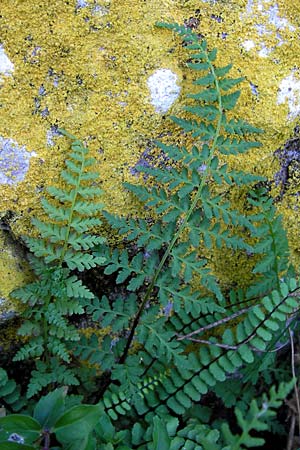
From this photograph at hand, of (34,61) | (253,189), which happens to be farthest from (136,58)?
(253,189)

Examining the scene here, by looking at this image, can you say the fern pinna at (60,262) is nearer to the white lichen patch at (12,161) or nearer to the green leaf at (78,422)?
the white lichen patch at (12,161)

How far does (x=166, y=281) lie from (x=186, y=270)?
5.7 inches

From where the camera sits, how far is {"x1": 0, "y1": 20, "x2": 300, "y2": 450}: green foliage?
99.1 inches

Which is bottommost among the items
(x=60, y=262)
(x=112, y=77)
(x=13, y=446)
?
(x=13, y=446)

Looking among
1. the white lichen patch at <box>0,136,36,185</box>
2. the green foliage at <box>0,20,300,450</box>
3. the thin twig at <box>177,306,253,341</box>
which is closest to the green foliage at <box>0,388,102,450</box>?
the green foliage at <box>0,20,300,450</box>

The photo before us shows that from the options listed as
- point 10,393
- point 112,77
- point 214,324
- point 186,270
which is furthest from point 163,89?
point 10,393

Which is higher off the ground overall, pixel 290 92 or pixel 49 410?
→ pixel 290 92

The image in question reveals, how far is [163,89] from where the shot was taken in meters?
2.66

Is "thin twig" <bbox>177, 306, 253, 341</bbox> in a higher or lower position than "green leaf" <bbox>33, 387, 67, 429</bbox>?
lower

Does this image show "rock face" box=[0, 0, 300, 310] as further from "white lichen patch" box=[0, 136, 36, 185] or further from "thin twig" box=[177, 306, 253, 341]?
"thin twig" box=[177, 306, 253, 341]

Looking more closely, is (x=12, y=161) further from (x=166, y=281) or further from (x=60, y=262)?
(x=166, y=281)

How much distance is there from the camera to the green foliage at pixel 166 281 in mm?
2518

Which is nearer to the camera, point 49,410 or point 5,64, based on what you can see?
point 49,410

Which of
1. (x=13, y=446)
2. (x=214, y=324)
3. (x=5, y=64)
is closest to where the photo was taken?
(x=13, y=446)
